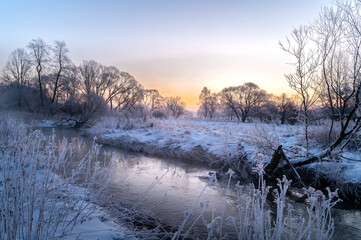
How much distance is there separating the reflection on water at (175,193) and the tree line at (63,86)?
14.8 meters

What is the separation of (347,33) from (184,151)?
7556 mm

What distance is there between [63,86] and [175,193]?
111ft

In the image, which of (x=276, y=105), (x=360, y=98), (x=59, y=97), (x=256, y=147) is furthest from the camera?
(x=276, y=105)

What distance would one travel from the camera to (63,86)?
106 feet

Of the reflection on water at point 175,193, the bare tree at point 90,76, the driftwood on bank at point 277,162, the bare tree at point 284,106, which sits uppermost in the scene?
the bare tree at point 90,76

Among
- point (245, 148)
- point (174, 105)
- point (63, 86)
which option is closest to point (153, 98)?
point (174, 105)

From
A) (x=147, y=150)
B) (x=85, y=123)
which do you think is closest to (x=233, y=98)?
(x=85, y=123)

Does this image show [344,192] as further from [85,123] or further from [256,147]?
[85,123]

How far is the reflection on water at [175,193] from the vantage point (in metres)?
4.12

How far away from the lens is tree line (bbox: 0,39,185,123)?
23859 millimetres

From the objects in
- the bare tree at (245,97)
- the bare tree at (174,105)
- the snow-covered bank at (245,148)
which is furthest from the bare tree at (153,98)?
the snow-covered bank at (245,148)

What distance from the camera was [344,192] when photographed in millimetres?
5523

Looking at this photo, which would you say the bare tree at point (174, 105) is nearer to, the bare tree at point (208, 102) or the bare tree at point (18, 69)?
the bare tree at point (208, 102)

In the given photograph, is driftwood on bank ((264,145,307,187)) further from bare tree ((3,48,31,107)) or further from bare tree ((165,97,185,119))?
bare tree ((165,97,185,119))
